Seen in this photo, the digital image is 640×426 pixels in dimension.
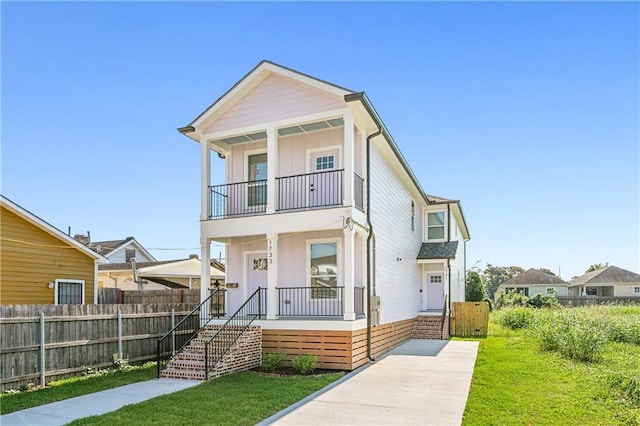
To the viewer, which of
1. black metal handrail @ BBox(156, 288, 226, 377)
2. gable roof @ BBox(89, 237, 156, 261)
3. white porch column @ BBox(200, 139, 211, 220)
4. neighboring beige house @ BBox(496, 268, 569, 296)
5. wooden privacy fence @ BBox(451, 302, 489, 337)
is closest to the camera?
black metal handrail @ BBox(156, 288, 226, 377)

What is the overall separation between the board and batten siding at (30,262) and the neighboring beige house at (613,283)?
52.3 m

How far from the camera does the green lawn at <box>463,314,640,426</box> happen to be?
6875 mm

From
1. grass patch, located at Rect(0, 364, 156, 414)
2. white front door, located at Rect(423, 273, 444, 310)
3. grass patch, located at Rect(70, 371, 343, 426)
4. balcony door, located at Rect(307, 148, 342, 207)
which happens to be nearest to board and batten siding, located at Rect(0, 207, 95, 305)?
grass patch, located at Rect(0, 364, 156, 414)

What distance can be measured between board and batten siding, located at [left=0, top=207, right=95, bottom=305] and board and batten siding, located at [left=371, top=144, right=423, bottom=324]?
10.5m

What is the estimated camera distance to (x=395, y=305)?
15938mm

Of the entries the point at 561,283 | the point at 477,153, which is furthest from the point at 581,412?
the point at 561,283

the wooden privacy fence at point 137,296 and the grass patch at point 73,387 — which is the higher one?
the wooden privacy fence at point 137,296

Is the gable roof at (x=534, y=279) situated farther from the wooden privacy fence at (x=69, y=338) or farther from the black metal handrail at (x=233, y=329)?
the wooden privacy fence at (x=69, y=338)

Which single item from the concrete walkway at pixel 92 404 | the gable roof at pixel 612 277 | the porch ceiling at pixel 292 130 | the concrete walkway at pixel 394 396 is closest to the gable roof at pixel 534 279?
the gable roof at pixel 612 277

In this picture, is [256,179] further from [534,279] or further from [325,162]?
[534,279]

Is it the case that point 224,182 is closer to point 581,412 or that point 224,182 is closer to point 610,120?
point 581,412

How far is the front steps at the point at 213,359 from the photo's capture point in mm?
10131

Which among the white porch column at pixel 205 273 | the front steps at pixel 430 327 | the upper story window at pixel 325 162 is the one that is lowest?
the front steps at pixel 430 327

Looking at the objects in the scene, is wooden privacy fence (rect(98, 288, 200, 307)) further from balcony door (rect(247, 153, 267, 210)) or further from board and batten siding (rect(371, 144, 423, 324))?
board and batten siding (rect(371, 144, 423, 324))
